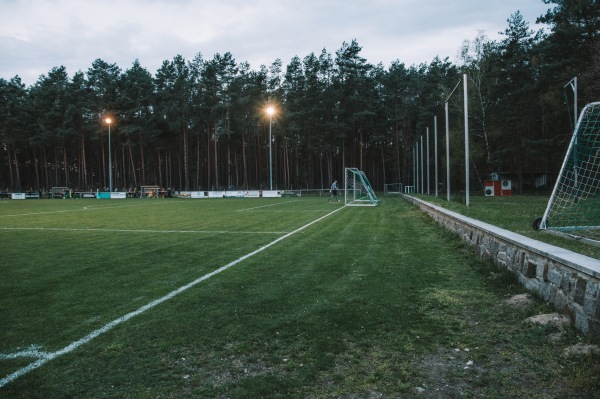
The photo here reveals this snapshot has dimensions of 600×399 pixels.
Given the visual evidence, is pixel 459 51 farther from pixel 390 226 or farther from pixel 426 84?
pixel 390 226

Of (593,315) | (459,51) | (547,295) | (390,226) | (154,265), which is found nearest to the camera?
(593,315)

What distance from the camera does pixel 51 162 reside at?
83.5 metres

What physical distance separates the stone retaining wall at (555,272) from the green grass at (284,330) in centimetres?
19

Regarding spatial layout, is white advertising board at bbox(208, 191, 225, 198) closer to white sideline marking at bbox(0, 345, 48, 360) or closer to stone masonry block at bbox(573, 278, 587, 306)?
white sideline marking at bbox(0, 345, 48, 360)

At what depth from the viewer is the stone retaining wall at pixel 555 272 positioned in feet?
11.9

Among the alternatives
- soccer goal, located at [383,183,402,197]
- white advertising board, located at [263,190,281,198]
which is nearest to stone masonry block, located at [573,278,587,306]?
white advertising board, located at [263,190,281,198]

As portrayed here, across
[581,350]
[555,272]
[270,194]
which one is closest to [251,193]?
[270,194]

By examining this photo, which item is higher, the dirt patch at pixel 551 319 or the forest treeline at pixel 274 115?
the forest treeline at pixel 274 115

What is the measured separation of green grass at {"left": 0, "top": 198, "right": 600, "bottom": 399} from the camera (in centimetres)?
310

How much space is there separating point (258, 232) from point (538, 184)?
49.5m

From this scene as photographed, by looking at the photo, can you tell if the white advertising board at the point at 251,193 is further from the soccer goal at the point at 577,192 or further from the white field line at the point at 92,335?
the white field line at the point at 92,335

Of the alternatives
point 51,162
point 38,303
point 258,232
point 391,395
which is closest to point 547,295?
point 391,395

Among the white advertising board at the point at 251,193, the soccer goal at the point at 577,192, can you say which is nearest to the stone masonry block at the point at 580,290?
the soccer goal at the point at 577,192

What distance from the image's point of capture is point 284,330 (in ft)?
13.9
